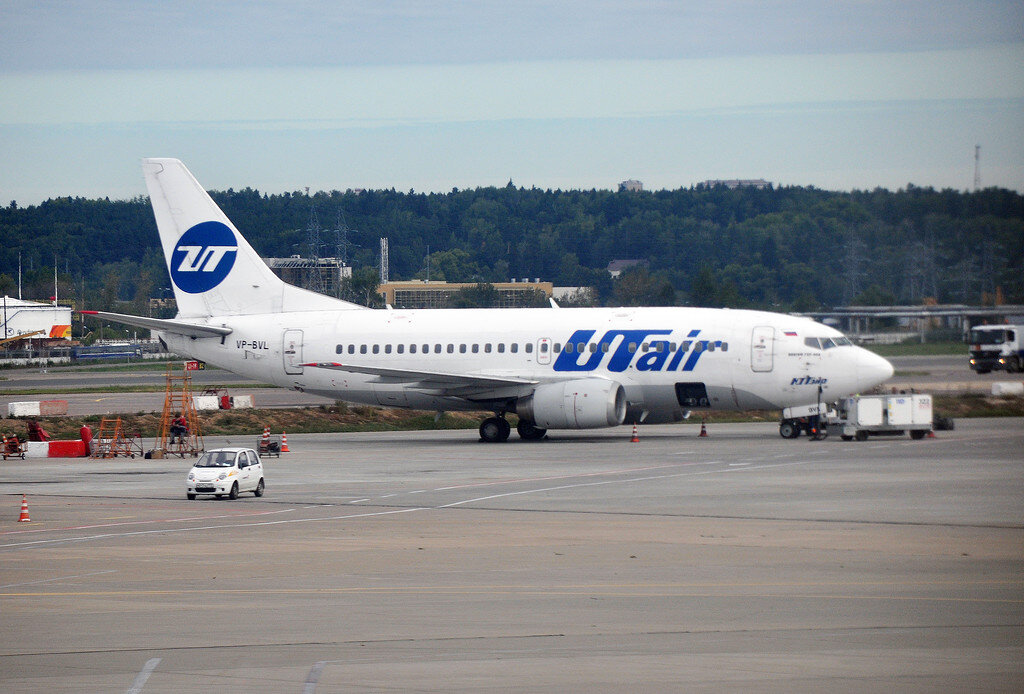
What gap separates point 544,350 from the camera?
52.1 metres

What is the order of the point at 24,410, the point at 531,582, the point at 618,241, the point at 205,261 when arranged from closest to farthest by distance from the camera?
the point at 531,582
the point at 205,261
the point at 24,410
the point at 618,241

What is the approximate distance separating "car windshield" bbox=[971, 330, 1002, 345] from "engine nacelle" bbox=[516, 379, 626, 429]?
42602 mm

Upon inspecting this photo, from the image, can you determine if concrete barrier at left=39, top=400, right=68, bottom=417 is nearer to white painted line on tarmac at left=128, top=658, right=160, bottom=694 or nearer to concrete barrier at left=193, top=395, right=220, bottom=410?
concrete barrier at left=193, top=395, right=220, bottom=410

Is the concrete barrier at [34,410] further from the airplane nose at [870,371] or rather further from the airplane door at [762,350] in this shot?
the airplane nose at [870,371]

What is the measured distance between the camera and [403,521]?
95.5ft

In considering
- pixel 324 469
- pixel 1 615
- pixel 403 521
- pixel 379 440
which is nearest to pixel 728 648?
pixel 1 615

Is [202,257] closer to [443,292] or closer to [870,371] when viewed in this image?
[870,371]

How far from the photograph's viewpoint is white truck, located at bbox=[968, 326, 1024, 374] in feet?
279

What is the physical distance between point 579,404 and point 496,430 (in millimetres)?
4851

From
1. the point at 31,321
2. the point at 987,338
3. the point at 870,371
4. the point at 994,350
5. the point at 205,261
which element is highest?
the point at 205,261

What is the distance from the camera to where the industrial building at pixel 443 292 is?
111875 millimetres

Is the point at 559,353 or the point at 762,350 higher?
the point at 762,350

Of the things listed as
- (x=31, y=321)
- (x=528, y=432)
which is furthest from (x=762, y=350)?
(x=31, y=321)

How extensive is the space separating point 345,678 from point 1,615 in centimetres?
724
